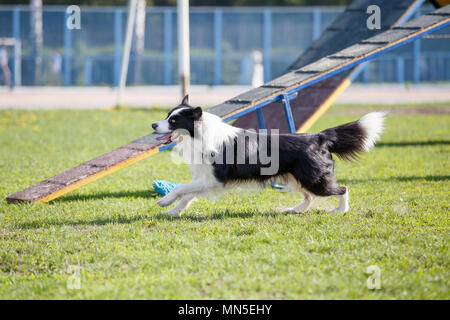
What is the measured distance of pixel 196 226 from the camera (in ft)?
16.7

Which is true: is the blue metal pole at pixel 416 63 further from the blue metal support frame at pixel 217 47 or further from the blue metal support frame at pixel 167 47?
the blue metal support frame at pixel 167 47

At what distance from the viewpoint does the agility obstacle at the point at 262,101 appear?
583 cm

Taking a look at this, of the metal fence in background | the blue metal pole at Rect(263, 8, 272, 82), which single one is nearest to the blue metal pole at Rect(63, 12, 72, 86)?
the metal fence in background

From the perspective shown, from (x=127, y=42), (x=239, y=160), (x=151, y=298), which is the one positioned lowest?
(x=151, y=298)

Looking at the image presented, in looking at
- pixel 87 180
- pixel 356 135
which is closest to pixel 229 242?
pixel 356 135

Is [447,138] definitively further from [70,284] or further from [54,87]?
[54,87]

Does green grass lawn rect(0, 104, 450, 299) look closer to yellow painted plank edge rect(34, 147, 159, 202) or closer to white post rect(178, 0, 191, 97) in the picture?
yellow painted plank edge rect(34, 147, 159, 202)

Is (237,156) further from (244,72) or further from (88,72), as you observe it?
(88,72)

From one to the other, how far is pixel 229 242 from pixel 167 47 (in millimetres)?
23657

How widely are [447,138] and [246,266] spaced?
27.3 ft

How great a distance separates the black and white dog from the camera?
5.27m

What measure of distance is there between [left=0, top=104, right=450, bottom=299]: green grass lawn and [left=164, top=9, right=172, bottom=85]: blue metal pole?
19259mm

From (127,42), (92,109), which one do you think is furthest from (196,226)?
(92,109)

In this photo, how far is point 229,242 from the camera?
14.9ft
